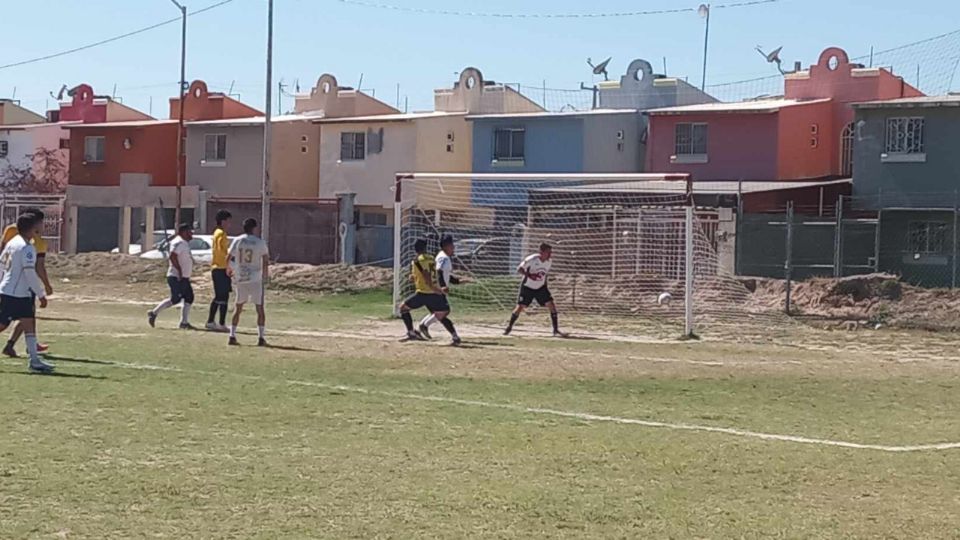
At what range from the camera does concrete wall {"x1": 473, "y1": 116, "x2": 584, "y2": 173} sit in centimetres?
5094

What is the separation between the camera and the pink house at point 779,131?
47.3 meters

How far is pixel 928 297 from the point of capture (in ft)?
96.1

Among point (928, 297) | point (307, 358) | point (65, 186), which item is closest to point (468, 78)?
point (65, 186)

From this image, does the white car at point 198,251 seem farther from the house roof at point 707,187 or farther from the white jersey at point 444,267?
the white jersey at point 444,267

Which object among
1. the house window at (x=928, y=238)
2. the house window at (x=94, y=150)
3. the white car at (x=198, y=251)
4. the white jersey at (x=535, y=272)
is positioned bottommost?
the white car at (x=198, y=251)

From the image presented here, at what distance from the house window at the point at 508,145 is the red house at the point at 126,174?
14.7 meters

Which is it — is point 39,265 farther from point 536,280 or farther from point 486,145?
point 486,145

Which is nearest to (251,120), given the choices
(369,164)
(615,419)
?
(369,164)

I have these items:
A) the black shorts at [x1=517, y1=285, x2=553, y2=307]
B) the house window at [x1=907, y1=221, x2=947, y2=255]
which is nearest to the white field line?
the black shorts at [x1=517, y1=285, x2=553, y2=307]

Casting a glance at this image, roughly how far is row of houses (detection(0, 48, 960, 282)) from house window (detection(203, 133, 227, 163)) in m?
0.06

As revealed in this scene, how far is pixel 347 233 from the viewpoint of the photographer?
1786 inches

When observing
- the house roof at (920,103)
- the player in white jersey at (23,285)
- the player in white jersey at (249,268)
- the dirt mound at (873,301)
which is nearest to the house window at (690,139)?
the house roof at (920,103)

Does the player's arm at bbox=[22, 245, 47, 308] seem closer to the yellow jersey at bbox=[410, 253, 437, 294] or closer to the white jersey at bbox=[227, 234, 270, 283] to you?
the white jersey at bbox=[227, 234, 270, 283]

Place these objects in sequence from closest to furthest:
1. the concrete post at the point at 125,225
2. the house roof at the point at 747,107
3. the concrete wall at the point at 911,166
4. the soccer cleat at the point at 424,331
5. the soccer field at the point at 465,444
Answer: the soccer field at the point at 465,444
the soccer cleat at the point at 424,331
the concrete wall at the point at 911,166
the house roof at the point at 747,107
the concrete post at the point at 125,225
